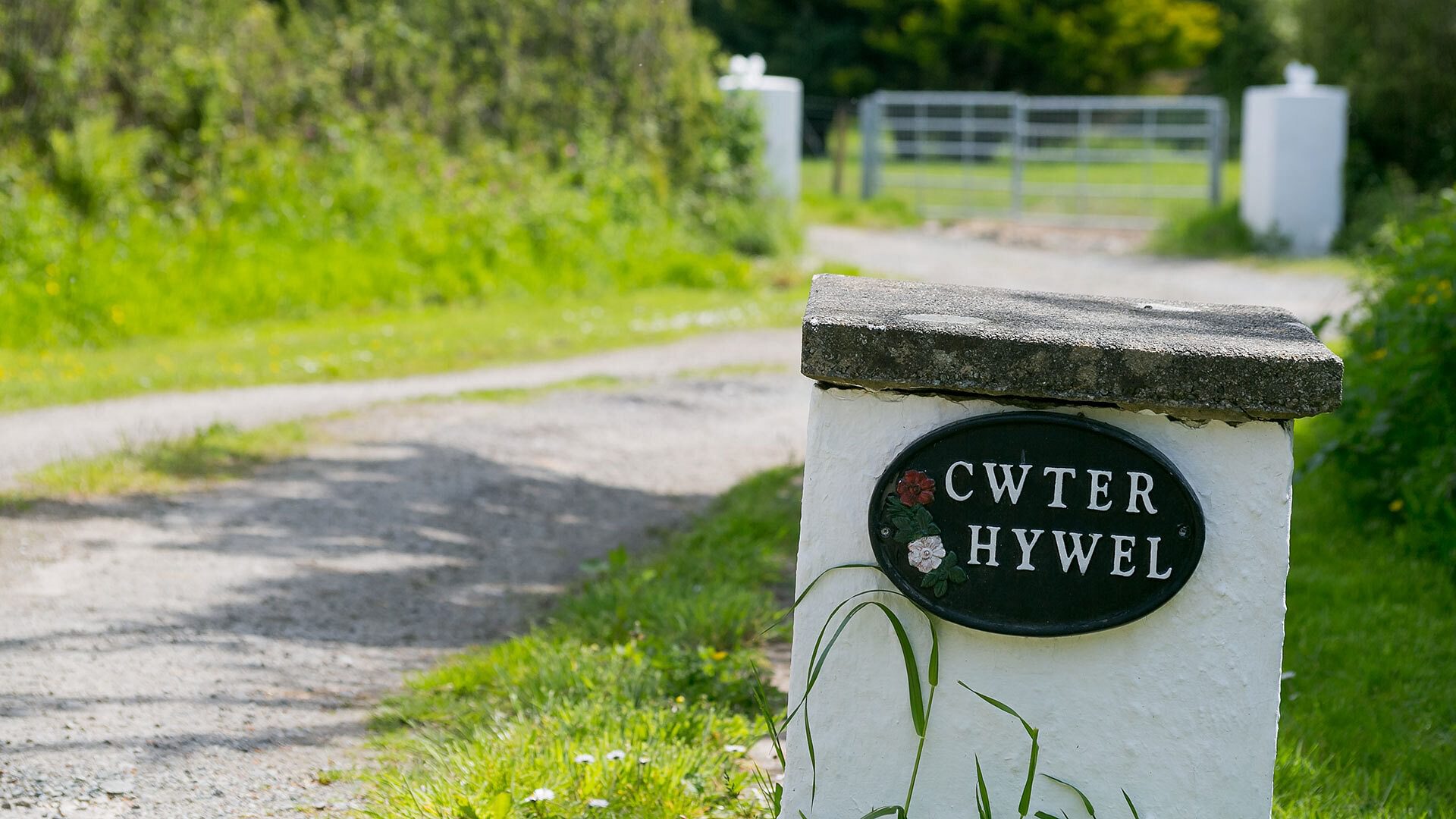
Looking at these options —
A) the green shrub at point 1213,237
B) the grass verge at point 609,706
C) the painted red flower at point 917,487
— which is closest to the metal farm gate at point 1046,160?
the green shrub at point 1213,237

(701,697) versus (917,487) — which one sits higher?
(917,487)

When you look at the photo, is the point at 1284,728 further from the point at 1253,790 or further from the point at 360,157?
the point at 360,157

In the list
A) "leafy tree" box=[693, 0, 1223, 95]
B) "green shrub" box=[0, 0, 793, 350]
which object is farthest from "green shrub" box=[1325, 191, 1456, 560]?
"leafy tree" box=[693, 0, 1223, 95]

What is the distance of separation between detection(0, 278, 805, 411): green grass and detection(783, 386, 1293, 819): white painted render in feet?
20.3

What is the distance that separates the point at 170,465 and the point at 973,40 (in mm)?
26515

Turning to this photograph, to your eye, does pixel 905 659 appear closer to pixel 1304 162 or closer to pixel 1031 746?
pixel 1031 746

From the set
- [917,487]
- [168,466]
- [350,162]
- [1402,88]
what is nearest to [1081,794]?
[917,487]

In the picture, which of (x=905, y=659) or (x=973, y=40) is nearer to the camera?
(x=905, y=659)

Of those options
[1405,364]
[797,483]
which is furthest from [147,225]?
[1405,364]

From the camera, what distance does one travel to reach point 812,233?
55.8 feet

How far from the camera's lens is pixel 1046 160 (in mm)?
23781

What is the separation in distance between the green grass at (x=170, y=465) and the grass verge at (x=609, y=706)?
6.48 ft

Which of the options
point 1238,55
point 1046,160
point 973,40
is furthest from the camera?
point 1238,55

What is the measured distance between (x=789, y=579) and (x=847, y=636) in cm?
257
